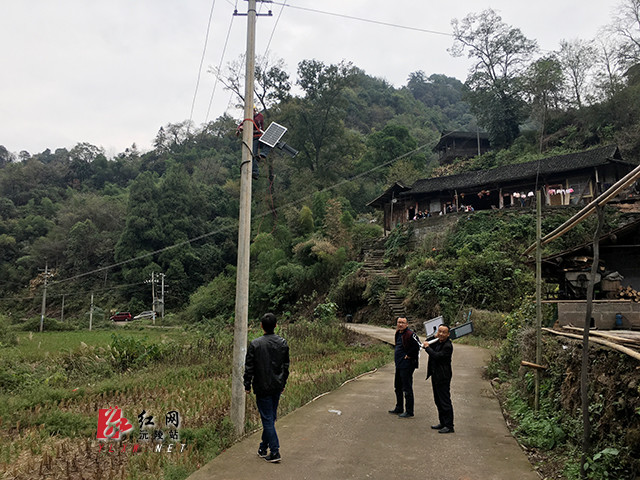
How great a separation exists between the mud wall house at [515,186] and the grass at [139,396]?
18.8m

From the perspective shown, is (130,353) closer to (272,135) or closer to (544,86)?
(272,135)

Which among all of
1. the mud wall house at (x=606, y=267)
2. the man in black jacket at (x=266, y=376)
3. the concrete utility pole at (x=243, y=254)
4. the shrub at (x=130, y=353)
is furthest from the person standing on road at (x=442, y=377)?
the shrub at (x=130, y=353)

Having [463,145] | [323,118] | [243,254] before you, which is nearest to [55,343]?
[243,254]

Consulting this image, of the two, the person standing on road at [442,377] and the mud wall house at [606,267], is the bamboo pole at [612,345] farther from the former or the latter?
the mud wall house at [606,267]

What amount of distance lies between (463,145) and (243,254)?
152ft

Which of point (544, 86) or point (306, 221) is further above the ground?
point (544, 86)

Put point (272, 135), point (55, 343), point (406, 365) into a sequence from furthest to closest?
1. point (55, 343)
2. point (272, 135)
3. point (406, 365)

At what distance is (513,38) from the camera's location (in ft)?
148

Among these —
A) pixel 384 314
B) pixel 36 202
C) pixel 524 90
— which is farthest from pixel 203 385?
pixel 36 202

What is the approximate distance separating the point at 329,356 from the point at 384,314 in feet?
35.8

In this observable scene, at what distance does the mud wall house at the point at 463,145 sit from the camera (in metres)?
47.6

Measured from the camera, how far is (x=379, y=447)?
215 inches

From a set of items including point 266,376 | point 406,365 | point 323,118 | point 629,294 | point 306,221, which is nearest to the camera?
point 266,376

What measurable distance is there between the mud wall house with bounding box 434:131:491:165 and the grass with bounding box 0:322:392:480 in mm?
35753
